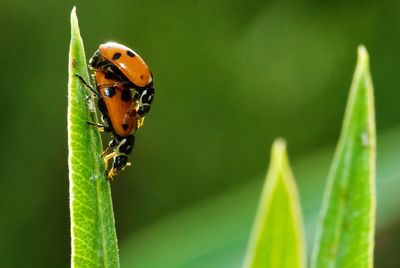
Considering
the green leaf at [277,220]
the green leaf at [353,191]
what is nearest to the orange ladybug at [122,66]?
the green leaf at [353,191]

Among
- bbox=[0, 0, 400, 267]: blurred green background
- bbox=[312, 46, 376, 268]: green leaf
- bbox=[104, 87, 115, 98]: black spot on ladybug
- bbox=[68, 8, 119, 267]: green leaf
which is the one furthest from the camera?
bbox=[0, 0, 400, 267]: blurred green background

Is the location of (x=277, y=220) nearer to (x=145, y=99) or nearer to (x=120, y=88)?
(x=120, y=88)

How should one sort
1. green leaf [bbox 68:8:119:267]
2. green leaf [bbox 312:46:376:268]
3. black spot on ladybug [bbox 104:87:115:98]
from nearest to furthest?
A: green leaf [bbox 312:46:376:268]
green leaf [bbox 68:8:119:267]
black spot on ladybug [bbox 104:87:115:98]

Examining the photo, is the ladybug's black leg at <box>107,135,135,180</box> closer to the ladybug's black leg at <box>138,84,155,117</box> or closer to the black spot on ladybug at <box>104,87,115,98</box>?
the ladybug's black leg at <box>138,84,155,117</box>

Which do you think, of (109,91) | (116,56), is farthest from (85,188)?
(116,56)

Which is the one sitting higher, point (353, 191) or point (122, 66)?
point (122, 66)

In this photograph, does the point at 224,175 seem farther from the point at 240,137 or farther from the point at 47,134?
the point at 47,134

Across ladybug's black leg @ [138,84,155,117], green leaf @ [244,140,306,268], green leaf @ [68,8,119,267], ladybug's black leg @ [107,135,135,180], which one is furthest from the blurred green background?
green leaf @ [244,140,306,268]

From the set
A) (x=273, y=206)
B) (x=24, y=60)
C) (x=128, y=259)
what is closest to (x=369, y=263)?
(x=273, y=206)
